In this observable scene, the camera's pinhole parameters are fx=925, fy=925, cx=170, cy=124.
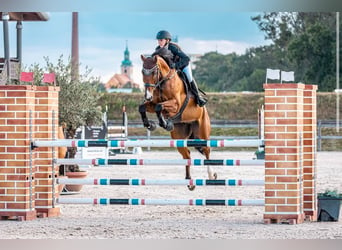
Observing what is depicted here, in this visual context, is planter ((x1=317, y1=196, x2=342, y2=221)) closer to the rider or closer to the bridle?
the bridle

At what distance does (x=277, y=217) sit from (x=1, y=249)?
2.81 m

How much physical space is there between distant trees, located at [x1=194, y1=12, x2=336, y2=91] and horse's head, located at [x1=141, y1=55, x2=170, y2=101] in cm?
3263

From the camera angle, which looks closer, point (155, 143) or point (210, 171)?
point (155, 143)

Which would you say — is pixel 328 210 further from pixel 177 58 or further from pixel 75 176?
pixel 75 176

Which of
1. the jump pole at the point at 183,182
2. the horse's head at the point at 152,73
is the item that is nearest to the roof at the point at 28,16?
the horse's head at the point at 152,73

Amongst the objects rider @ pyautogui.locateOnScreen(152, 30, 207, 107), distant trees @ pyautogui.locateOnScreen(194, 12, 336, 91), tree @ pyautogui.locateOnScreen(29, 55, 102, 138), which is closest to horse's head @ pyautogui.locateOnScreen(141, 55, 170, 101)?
rider @ pyautogui.locateOnScreen(152, 30, 207, 107)

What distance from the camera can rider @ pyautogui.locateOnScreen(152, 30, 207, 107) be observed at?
1091cm

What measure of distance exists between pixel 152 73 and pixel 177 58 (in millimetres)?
871

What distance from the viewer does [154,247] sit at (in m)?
7.06

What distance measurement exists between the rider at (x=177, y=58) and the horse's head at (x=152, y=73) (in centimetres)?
29

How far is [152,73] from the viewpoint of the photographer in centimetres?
1050

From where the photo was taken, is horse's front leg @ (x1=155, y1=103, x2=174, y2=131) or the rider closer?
horse's front leg @ (x1=155, y1=103, x2=174, y2=131)

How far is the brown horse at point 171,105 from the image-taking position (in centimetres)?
1055

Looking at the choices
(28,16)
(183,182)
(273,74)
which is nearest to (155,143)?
(183,182)
